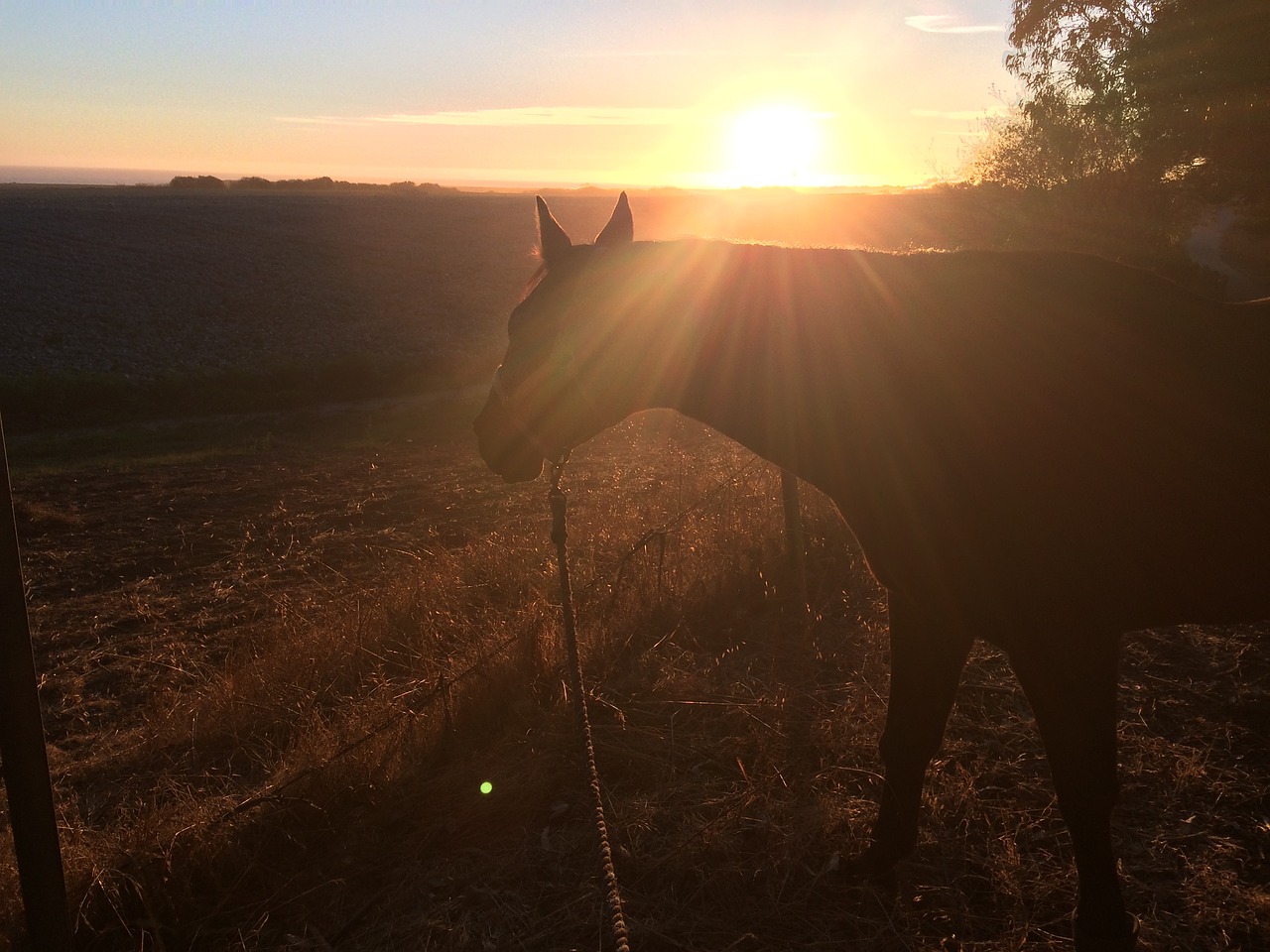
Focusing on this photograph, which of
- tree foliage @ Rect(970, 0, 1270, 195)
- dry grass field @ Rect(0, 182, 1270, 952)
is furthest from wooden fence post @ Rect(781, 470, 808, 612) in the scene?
tree foliage @ Rect(970, 0, 1270, 195)

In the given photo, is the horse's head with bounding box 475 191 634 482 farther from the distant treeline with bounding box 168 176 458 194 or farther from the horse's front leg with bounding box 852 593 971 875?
the distant treeline with bounding box 168 176 458 194

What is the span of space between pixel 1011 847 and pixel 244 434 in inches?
804

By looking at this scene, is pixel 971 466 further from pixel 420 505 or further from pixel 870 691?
pixel 420 505

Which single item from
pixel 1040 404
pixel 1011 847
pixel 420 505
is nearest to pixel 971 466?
pixel 1040 404

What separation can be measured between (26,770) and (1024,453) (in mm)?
3069

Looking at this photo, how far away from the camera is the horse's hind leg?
8.27 feet

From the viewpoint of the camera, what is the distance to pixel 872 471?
2.78m

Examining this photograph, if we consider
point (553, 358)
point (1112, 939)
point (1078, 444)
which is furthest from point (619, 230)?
point (1112, 939)

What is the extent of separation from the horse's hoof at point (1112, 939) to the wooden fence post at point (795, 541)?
2.64m

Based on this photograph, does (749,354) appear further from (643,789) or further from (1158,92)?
(1158,92)

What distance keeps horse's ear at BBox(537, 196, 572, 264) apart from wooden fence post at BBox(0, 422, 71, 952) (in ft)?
6.54

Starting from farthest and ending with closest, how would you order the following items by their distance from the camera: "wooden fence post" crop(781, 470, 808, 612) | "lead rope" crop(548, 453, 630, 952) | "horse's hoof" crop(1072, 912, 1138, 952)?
1. "wooden fence post" crop(781, 470, 808, 612)
2. "horse's hoof" crop(1072, 912, 1138, 952)
3. "lead rope" crop(548, 453, 630, 952)

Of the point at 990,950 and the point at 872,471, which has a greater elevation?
the point at 872,471

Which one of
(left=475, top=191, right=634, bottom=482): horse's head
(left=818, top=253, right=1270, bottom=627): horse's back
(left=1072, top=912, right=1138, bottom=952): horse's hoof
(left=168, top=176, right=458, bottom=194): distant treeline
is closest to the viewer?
(left=818, top=253, right=1270, bottom=627): horse's back
